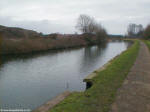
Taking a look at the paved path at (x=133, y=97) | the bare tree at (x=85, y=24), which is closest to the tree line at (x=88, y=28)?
the bare tree at (x=85, y=24)

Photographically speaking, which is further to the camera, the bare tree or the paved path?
the bare tree

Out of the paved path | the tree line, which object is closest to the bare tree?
the tree line

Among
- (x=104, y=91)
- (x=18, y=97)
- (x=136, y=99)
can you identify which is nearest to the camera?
(x=136, y=99)

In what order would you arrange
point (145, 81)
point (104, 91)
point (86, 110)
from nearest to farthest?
point (86, 110)
point (104, 91)
point (145, 81)

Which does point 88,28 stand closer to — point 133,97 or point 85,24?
point 85,24

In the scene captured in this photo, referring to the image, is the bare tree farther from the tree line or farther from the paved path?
the paved path

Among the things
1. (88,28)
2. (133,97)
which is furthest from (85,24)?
(133,97)

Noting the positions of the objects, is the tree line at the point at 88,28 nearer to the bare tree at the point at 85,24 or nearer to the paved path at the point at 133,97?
the bare tree at the point at 85,24

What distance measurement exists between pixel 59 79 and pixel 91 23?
45.6m

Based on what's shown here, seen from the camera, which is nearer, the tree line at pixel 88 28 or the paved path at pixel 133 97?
the paved path at pixel 133 97

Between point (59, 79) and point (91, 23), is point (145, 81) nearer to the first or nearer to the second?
point (59, 79)

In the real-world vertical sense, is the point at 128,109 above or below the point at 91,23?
below

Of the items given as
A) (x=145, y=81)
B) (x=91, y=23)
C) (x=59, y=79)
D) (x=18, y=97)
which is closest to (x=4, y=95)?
(x=18, y=97)

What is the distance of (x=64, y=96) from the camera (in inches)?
199
